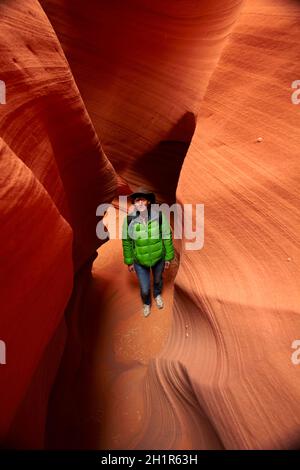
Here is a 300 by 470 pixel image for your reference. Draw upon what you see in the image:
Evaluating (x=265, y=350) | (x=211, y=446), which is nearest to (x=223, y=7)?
(x=265, y=350)

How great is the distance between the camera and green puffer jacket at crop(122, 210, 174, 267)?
2703 mm

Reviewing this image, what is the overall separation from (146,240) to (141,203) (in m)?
0.35

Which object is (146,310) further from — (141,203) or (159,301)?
(141,203)

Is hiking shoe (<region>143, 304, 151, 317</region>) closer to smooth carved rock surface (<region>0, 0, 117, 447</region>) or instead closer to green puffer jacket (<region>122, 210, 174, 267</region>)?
green puffer jacket (<region>122, 210, 174, 267</region>)

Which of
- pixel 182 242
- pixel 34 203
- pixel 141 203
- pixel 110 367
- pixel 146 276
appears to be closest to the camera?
pixel 34 203

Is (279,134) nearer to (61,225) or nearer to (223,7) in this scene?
(61,225)

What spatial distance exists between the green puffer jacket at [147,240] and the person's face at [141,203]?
9 centimetres

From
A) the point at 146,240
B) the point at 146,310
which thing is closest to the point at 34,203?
the point at 146,240

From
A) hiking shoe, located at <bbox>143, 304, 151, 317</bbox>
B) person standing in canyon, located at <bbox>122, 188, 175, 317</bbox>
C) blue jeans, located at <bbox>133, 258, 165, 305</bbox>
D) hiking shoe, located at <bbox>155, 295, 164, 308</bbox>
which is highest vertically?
person standing in canyon, located at <bbox>122, 188, 175, 317</bbox>

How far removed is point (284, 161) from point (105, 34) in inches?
97.5

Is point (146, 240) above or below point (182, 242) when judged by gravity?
above

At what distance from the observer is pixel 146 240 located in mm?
2752

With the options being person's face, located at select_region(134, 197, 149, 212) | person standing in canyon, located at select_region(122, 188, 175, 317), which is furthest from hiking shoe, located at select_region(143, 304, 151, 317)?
person's face, located at select_region(134, 197, 149, 212)

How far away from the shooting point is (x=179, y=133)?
3.04 m
